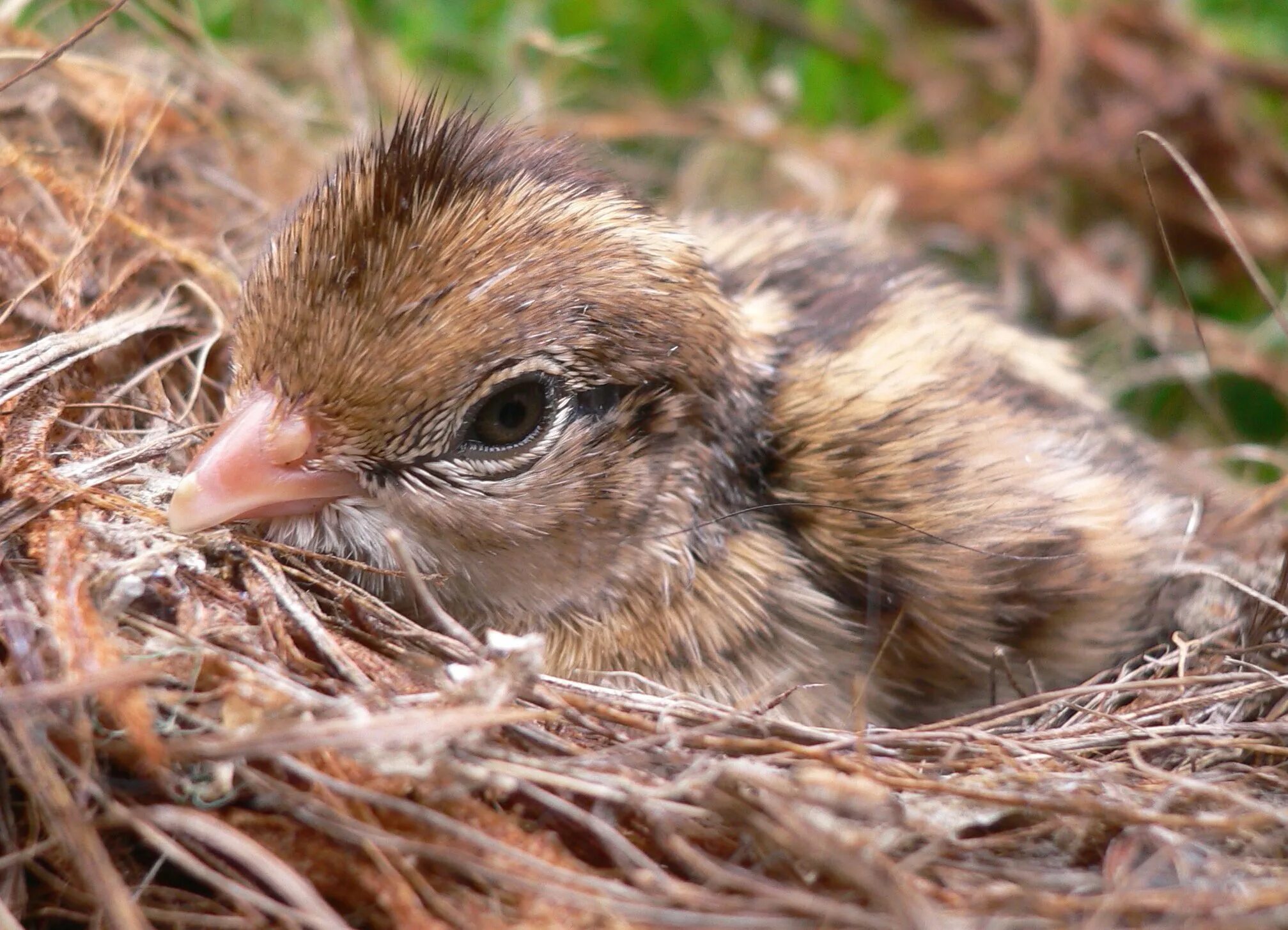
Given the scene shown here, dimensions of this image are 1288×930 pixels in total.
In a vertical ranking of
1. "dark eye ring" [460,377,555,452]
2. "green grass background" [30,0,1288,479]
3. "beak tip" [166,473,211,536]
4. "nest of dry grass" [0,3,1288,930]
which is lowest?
"nest of dry grass" [0,3,1288,930]

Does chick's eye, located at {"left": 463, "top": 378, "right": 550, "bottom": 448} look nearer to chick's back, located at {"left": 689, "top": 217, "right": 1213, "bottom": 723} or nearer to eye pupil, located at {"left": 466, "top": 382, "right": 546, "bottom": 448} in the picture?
eye pupil, located at {"left": 466, "top": 382, "right": 546, "bottom": 448}

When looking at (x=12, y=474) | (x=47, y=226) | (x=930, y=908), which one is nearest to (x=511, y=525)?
(x=12, y=474)

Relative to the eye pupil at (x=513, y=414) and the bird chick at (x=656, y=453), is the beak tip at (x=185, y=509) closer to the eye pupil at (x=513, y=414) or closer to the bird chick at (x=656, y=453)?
the bird chick at (x=656, y=453)

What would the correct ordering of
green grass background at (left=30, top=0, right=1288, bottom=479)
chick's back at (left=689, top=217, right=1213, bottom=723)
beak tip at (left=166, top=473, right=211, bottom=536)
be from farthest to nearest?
green grass background at (left=30, top=0, right=1288, bottom=479) < chick's back at (left=689, top=217, right=1213, bottom=723) < beak tip at (left=166, top=473, right=211, bottom=536)

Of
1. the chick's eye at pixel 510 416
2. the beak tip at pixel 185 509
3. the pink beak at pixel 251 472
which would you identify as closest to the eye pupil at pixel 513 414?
the chick's eye at pixel 510 416

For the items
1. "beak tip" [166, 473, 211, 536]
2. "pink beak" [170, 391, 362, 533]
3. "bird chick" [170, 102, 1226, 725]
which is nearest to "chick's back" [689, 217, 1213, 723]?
"bird chick" [170, 102, 1226, 725]

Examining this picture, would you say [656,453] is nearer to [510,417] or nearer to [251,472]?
[510,417]

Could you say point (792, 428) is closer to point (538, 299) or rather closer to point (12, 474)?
point (538, 299)

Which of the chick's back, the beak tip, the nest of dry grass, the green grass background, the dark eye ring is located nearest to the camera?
the nest of dry grass
